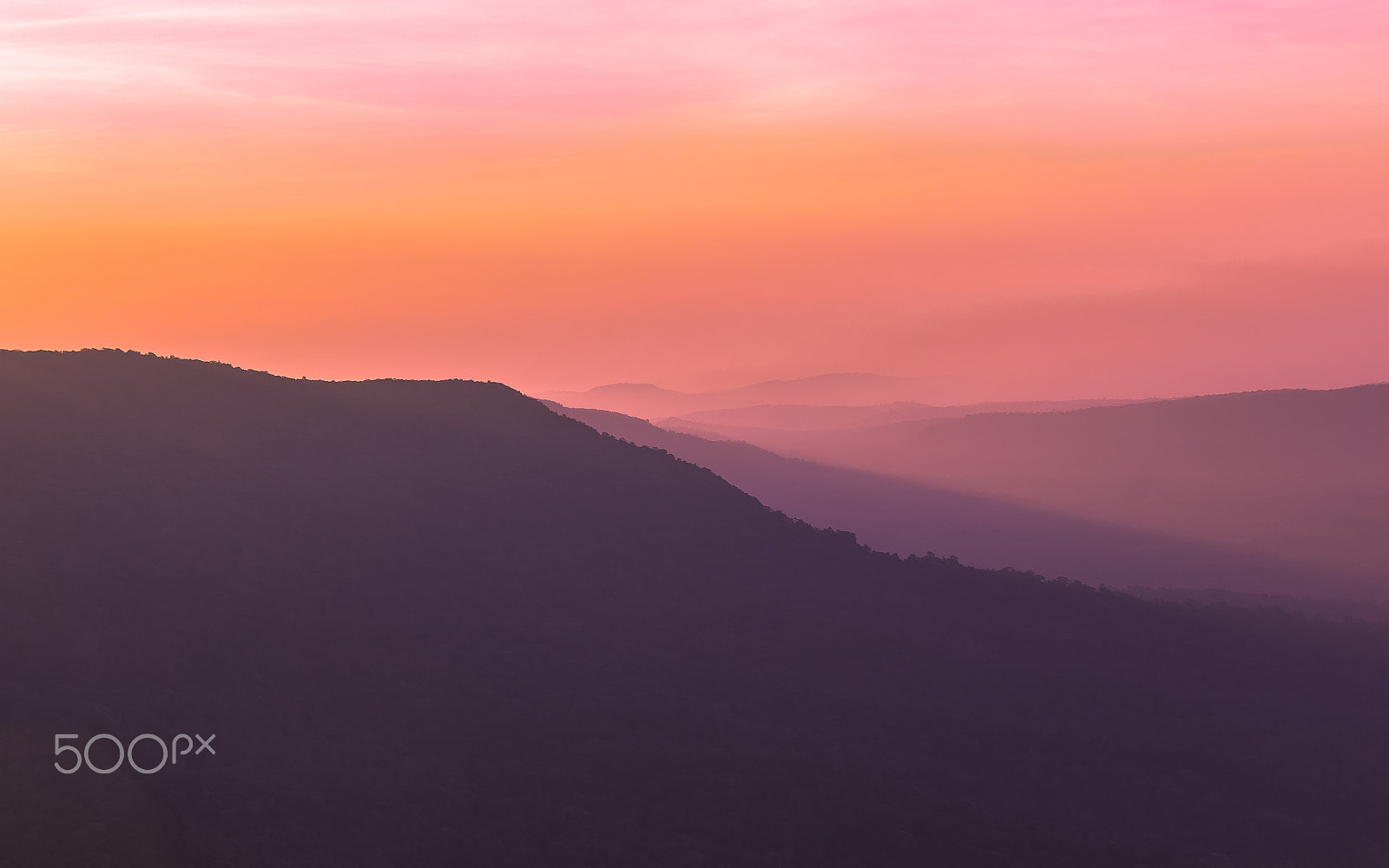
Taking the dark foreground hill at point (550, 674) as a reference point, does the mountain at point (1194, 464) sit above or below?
above

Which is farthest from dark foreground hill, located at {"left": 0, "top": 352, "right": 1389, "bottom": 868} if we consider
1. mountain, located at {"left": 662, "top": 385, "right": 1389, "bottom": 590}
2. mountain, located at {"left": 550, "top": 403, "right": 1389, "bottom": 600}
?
mountain, located at {"left": 662, "top": 385, "right": 1389, "bottom": 590}

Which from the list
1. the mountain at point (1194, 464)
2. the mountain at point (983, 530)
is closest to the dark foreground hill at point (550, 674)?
the mountain at point (983, 530)

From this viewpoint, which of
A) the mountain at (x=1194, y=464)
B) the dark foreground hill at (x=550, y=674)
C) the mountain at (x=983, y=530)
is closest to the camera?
the dark foreground hill at (x=550, y=674)

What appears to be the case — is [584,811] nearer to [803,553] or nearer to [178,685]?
[178,685]

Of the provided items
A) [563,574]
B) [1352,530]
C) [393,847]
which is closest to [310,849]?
[393,847]

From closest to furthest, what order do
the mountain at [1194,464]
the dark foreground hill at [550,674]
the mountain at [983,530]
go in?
the dark foreground hill at [550,674], the mountain at [983,530], the mountain at [1194,464]

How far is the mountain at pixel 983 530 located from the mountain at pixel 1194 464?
289 cm

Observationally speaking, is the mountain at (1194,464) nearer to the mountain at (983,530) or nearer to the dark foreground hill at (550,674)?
the mountain at (983,530)

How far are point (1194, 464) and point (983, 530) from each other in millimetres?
38287

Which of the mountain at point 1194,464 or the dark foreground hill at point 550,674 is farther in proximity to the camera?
the mountain at point 1194,464

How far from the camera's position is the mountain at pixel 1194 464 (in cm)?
7706

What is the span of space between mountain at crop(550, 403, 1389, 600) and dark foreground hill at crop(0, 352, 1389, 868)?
1987cm

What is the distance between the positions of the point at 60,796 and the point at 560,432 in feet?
81.9

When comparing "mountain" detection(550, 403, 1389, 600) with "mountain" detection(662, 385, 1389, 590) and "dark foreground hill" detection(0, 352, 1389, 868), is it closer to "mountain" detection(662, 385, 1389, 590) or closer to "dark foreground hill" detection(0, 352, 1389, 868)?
"mountain" detection(662, 385, 1389, 590)
